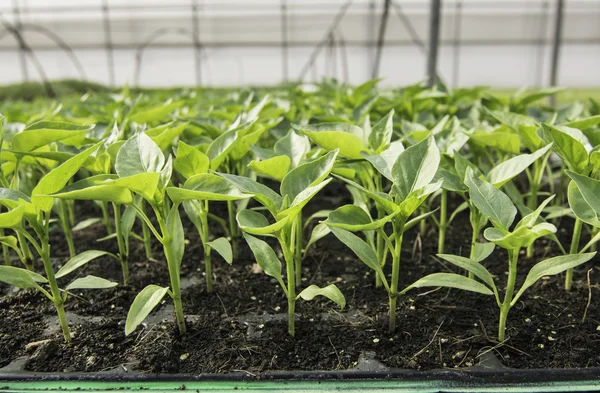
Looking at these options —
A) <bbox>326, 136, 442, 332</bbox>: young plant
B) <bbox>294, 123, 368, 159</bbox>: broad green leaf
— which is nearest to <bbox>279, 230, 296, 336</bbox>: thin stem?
<bbox>326, 136, 442, 332</bbox>: young plant

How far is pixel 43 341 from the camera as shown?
1.04 m

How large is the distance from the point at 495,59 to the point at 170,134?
14.1m

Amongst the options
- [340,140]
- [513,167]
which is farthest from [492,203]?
[340,140]

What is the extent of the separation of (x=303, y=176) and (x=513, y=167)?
0.41m

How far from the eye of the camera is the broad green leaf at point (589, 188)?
2.77 feet

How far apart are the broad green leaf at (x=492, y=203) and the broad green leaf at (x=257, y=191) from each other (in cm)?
35

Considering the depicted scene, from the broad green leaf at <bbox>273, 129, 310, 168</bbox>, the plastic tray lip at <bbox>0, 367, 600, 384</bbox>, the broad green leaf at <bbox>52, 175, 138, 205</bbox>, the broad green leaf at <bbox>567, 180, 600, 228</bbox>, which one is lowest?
the plastic tray lip at <bbox>0, 367, 600, 384</bbox>

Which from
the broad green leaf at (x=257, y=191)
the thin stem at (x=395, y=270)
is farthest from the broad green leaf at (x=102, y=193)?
the thin stem at (x=395, y=270)

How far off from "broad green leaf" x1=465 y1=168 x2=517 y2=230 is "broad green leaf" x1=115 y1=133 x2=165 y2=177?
1.88 feet

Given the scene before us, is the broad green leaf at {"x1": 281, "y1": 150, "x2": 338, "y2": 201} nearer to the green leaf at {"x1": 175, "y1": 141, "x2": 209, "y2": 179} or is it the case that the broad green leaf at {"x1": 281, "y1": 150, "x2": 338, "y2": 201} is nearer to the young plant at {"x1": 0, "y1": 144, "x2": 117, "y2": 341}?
the green leaf at {"x1": 175, "y1": 141, "x2": 209, "y2": 179}

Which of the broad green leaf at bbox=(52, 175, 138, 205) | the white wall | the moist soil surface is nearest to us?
the broad green leaf at bbox=(52, 175, 138, 205)

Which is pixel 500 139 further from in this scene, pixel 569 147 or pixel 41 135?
pixel 41 135

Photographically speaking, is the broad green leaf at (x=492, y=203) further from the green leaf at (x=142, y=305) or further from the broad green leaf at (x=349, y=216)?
the green leaf at (x=142, y=305)

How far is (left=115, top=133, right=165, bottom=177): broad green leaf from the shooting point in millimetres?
925
